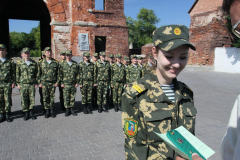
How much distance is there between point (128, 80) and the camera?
315 inches

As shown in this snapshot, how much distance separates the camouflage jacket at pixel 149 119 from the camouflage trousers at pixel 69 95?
5.33 m

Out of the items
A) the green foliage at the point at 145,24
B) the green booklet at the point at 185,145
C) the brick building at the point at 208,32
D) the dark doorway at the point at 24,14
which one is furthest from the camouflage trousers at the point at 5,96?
the green foliage at the point at 145,24

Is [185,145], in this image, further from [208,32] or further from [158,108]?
[208,32]

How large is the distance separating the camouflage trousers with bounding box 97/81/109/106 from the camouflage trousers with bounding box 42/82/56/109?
5.32 feet

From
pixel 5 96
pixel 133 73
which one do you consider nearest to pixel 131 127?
pixel 5 96

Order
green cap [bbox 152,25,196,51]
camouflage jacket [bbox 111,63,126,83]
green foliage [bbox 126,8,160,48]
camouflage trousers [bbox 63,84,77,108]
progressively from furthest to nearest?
green foliage [bbox 126,8,160,48], camouflage jacket [bbox 111,63,126,83], camouflage trousers [bbox 63,84,77,108], green cap [bbox 152,25,196,51]

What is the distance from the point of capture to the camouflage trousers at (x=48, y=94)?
256 inches

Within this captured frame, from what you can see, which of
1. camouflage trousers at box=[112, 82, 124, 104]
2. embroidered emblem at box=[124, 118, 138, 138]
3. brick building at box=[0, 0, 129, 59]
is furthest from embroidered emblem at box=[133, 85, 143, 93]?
brick building at box=[0, 0, 129, 59]

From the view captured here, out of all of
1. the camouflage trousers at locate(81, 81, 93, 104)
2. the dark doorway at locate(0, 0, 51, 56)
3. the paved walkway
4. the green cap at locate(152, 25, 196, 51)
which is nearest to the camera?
the green cap at locate(152, 25, 196, 51)

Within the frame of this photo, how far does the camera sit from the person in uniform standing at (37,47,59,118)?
6.50m

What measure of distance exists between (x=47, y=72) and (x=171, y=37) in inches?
221

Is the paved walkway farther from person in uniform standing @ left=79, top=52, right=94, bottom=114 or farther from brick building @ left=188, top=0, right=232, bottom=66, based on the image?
brick building @ left=188, top=0, right=232, bottom=66

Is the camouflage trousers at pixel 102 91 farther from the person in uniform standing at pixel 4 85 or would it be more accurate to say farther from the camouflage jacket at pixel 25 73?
the person in uniform standing at pixel 4 85

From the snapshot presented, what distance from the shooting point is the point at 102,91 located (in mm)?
7480
